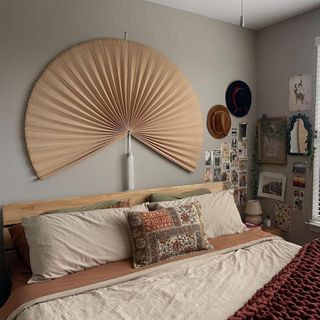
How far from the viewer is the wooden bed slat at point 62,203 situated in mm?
2031

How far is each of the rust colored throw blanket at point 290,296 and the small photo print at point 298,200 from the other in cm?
120

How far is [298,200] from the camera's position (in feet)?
9.50

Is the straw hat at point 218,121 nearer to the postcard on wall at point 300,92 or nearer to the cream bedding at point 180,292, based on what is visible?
the postcard on wall at point 300,92

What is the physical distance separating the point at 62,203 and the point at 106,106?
0.80m

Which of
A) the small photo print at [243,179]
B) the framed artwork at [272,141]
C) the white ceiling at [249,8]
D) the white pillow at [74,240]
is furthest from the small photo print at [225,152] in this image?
the white pillow at [74,240]

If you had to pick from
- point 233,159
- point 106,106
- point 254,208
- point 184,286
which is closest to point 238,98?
point 233,159

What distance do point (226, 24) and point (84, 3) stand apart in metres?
1.45

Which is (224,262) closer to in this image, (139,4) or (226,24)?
(139,4)

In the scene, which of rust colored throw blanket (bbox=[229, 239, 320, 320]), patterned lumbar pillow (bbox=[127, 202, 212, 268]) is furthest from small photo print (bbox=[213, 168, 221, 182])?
rust colored throw blanket (bbox=[229, 239, 320, 320])

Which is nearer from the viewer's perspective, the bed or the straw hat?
the bed

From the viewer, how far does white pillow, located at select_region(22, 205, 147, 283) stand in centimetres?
172

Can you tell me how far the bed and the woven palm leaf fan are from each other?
1.44 ft

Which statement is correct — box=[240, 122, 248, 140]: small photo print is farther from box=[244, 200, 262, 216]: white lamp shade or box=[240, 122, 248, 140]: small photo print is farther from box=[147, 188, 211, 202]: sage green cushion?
box=[147, 188, 211, 202]: sage green cushion

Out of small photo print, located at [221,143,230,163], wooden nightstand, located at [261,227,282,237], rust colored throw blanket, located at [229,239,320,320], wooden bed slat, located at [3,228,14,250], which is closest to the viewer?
rust colored throw blanket, located at [229,239,320,320]
